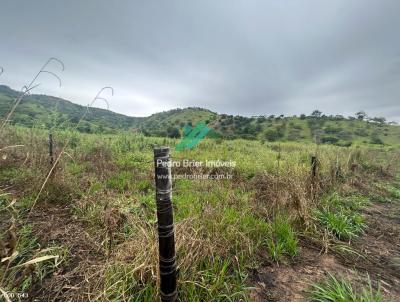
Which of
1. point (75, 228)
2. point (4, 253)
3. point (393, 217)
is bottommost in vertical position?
point (393, 217)

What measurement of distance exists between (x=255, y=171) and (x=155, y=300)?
5.34m

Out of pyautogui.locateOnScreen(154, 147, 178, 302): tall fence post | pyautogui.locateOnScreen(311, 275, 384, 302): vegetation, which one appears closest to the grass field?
pyautogui.locateOnScreen(311, 275, 384, 302): vegetation

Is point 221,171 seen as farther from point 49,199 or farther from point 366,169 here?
point 366,169

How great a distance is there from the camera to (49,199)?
352 centimetres

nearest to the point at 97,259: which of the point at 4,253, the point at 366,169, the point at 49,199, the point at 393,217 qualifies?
the point at 4,253

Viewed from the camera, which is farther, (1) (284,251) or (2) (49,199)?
(2) (49,199)

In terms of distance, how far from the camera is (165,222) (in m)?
1.44

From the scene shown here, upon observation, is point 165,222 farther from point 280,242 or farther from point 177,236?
point 280,242

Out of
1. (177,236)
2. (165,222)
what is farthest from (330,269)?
(165,222)

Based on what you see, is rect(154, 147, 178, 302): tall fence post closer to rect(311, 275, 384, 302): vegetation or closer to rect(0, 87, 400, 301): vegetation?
rect(0, 87, 400, 301): vegetation

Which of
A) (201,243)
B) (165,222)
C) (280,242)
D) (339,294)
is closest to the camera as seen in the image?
(165,222)

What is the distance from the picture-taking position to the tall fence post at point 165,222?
54.6 inches

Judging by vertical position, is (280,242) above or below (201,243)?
below

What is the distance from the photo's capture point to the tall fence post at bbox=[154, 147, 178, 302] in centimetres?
139
